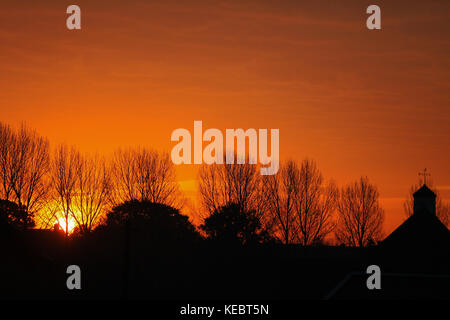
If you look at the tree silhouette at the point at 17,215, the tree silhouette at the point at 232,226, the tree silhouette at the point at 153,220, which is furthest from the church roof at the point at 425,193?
the tree silhouette at the point at 17,215

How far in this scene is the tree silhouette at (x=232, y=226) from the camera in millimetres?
57875

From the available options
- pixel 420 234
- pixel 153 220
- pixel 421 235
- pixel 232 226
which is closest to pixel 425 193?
pixel 420 234

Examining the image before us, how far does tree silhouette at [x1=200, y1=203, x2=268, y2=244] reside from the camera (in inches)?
2279

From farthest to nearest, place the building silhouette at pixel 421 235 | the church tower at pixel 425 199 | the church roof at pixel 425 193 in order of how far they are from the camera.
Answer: the church roof at pixel 425 193 < the church tower at pixel 425 199 < the building silhouette at pixel 421 235

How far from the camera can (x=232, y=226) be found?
2271 inches

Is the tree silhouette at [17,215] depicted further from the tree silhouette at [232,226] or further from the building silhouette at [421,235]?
the building silhouette at [421,235]

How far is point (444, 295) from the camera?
11.9 metres

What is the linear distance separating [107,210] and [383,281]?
49.4 m

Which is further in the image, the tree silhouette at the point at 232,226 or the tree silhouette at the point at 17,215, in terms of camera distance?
the tree silhouette at the point at 232,226

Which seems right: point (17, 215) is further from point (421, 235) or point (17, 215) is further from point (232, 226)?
point (421, 235)

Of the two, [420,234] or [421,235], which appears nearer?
[421,235]

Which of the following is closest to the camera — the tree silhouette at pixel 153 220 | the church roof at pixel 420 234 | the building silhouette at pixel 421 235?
the building silhouette at pixel 421 235

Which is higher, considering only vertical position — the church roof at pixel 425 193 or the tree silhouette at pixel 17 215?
the church roof at pixel 425 193
